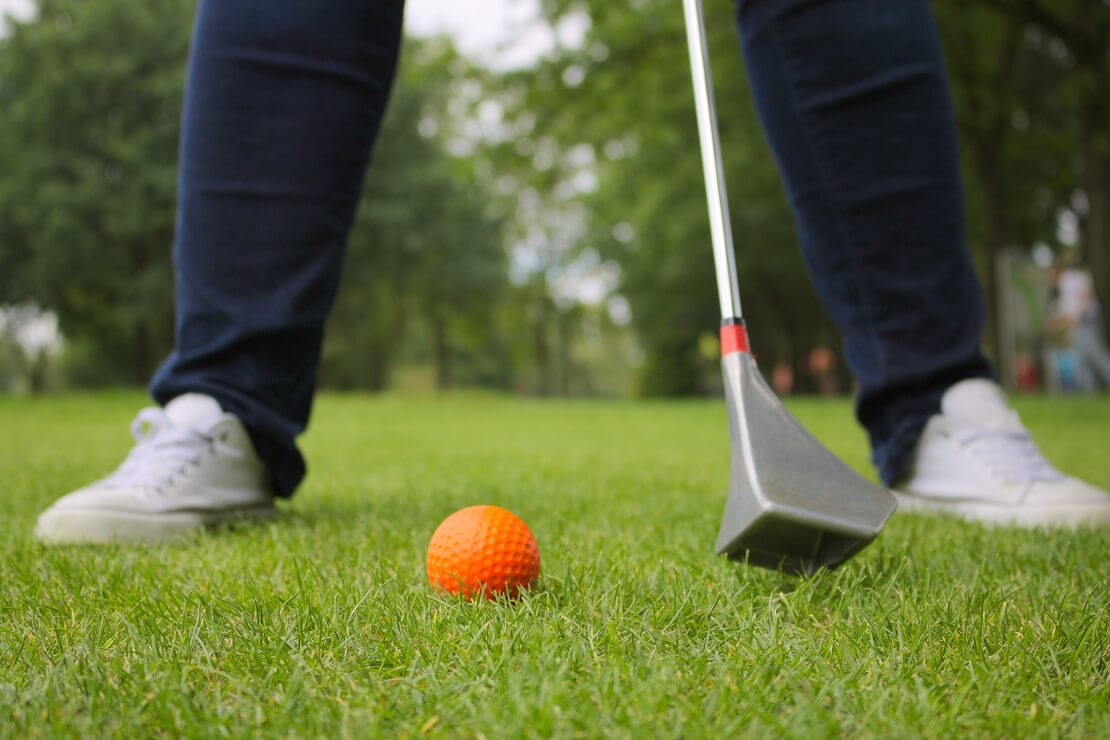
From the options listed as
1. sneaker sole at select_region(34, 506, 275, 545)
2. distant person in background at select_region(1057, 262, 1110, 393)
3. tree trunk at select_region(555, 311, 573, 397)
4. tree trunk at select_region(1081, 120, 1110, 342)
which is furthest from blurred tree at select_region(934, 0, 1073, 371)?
tree trunk at select_region(555, 311, 573, 397)

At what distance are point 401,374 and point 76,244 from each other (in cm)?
2348

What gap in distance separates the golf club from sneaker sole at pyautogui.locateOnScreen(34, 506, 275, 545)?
44.0 inches

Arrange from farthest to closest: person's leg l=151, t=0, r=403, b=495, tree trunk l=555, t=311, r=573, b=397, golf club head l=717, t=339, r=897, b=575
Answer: tree trunk l=555, t=311, r=573, b=397 → person's leg l=151, t=0, r=403, b=495 → golf club head l=717, t=339, r=897, b=575

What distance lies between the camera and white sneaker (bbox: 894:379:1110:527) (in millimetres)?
1835

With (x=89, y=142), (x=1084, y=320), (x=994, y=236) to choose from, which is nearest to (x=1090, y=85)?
(x=1084, y=320)

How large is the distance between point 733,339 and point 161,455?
1.18 meters

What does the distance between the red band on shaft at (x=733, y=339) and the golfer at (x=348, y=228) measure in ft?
2.34

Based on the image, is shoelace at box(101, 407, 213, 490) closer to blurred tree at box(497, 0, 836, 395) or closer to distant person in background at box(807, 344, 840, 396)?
blurred tree at box(497, 0, 836, 395)

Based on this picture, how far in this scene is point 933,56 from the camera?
1891mm

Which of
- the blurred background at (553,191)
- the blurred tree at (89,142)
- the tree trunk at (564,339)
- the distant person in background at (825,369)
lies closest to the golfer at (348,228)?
the blurred background at (553,191)

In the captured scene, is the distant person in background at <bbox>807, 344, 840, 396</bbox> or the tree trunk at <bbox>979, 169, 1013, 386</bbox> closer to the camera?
the tree trunk at <bbox>979, 169, 1013, 386</bbox>

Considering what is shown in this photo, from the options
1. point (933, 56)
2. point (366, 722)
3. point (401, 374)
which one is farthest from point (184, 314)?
point (401, 374)

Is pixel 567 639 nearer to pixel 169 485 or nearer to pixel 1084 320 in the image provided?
pixel 169 485

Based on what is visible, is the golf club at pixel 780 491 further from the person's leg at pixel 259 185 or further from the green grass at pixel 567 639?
the person's leg at pixel 259 185
